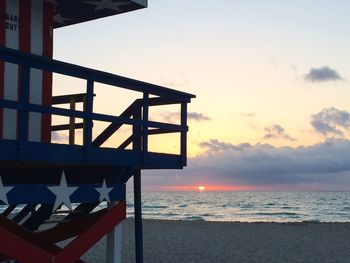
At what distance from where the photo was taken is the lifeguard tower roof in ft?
32.1

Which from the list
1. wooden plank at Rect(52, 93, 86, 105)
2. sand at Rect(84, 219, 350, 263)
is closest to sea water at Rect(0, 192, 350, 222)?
sand at Rect(84, 219, 350, 263)

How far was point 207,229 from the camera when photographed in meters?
33.2

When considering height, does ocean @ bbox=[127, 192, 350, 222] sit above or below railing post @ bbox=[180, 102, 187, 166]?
below

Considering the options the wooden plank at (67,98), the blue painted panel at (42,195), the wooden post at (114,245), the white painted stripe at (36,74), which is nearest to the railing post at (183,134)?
the blue painted panel at (42,195)

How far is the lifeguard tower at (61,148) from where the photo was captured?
713cm

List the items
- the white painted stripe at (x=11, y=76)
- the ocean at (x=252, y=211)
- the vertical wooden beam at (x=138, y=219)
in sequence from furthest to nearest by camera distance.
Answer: the ocean at (x=252, y=211) < the vertical wooden beam at (x=138, y=219) < the white painted stripe at (x=11, y=76)

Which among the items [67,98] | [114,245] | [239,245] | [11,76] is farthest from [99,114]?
[239,245]

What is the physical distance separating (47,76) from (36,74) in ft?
0.74

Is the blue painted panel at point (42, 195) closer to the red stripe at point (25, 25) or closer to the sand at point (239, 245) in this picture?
the red stripe at point (25, 25)

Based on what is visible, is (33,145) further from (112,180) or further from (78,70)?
(112,180)

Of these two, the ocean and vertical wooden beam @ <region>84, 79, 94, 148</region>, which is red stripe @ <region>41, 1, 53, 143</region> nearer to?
vertical wooden beam @ <region>84, 79, 94, 148</region>

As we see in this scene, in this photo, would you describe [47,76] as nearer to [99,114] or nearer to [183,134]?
[99,114]

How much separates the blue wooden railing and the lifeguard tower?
13mm

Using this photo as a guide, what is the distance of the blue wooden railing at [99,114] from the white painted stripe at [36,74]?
2.96ft
